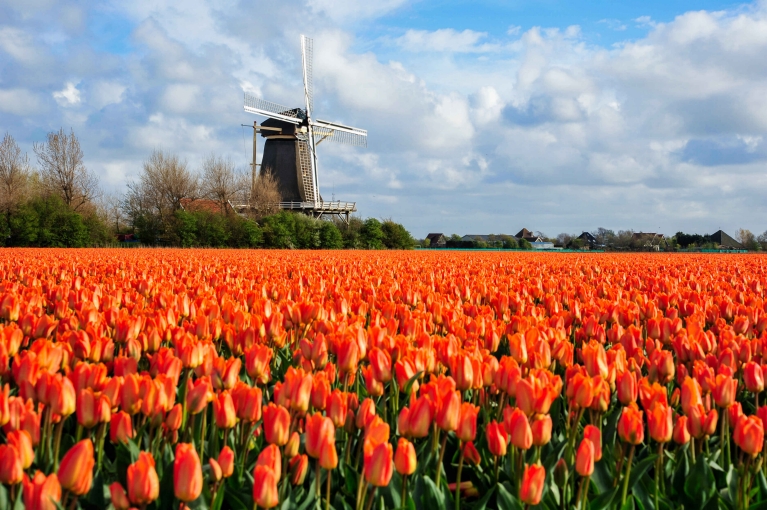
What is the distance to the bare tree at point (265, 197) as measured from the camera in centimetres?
4672

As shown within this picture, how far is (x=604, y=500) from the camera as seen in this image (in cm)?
172

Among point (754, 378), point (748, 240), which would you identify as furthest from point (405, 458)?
point (748, 240)

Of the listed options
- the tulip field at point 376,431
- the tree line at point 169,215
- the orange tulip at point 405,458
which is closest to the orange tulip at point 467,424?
the tulip field at point 376,431

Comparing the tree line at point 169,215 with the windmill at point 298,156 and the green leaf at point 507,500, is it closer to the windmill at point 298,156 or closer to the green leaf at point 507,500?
the windmill at point 298,156

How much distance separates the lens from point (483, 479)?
1.97 meters

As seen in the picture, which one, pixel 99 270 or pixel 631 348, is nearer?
pixel 631 348

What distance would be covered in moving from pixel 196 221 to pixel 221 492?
41.7 meters

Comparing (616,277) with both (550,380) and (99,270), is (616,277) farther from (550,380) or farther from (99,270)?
(99,270)

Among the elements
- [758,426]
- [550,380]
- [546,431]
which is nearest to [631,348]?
[550,380]

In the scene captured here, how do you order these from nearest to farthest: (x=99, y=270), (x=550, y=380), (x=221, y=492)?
(x=221, y=492), (x=550, y=380), (x=99, y=270)

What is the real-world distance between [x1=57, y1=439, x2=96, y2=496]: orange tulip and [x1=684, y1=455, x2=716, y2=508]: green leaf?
64.9 inches

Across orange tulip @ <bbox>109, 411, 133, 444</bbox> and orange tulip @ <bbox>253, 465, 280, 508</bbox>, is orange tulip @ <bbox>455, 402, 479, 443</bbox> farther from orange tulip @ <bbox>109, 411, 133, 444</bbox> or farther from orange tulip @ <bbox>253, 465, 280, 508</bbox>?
orange tulip @ <bbox>109, 411, 133, 444</bbox>

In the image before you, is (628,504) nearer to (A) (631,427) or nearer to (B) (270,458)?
(A) (631,427)

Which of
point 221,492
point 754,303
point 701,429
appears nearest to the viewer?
point 221,492
